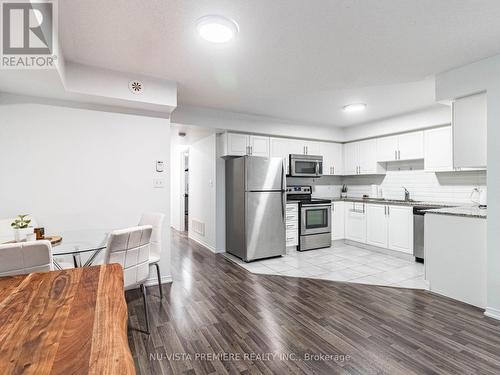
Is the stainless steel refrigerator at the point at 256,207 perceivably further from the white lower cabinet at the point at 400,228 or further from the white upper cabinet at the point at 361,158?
the white upper cabinet at the point at 361,158

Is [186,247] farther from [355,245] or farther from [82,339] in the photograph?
[82,339]

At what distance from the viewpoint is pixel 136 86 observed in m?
2.82

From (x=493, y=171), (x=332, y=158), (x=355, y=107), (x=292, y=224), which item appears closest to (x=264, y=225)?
→ (x=292, y=224)

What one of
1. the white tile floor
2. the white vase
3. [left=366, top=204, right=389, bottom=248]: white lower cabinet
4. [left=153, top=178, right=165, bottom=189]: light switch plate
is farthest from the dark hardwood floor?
[left=366, top=204, right=389, bottom=248]: white lower cabinet

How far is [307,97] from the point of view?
3.70 meters

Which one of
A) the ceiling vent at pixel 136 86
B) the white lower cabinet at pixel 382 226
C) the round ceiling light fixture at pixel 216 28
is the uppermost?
the round ceiling light fixture at pixel 216 28

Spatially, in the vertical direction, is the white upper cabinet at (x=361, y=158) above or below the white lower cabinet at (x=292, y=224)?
above

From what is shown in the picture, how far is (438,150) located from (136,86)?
4.42 meters

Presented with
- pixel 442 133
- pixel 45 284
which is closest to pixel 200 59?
pixel 45 284

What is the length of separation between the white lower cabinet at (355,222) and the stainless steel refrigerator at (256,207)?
1.63 metres

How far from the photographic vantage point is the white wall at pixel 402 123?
4009 mm

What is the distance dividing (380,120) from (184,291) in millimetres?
4467

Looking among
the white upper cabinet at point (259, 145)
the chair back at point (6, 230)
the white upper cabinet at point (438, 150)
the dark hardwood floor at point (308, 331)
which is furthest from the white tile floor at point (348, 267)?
the chair back at point (6, 230)

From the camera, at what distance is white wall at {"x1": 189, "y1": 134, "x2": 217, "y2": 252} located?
4.80 meters
